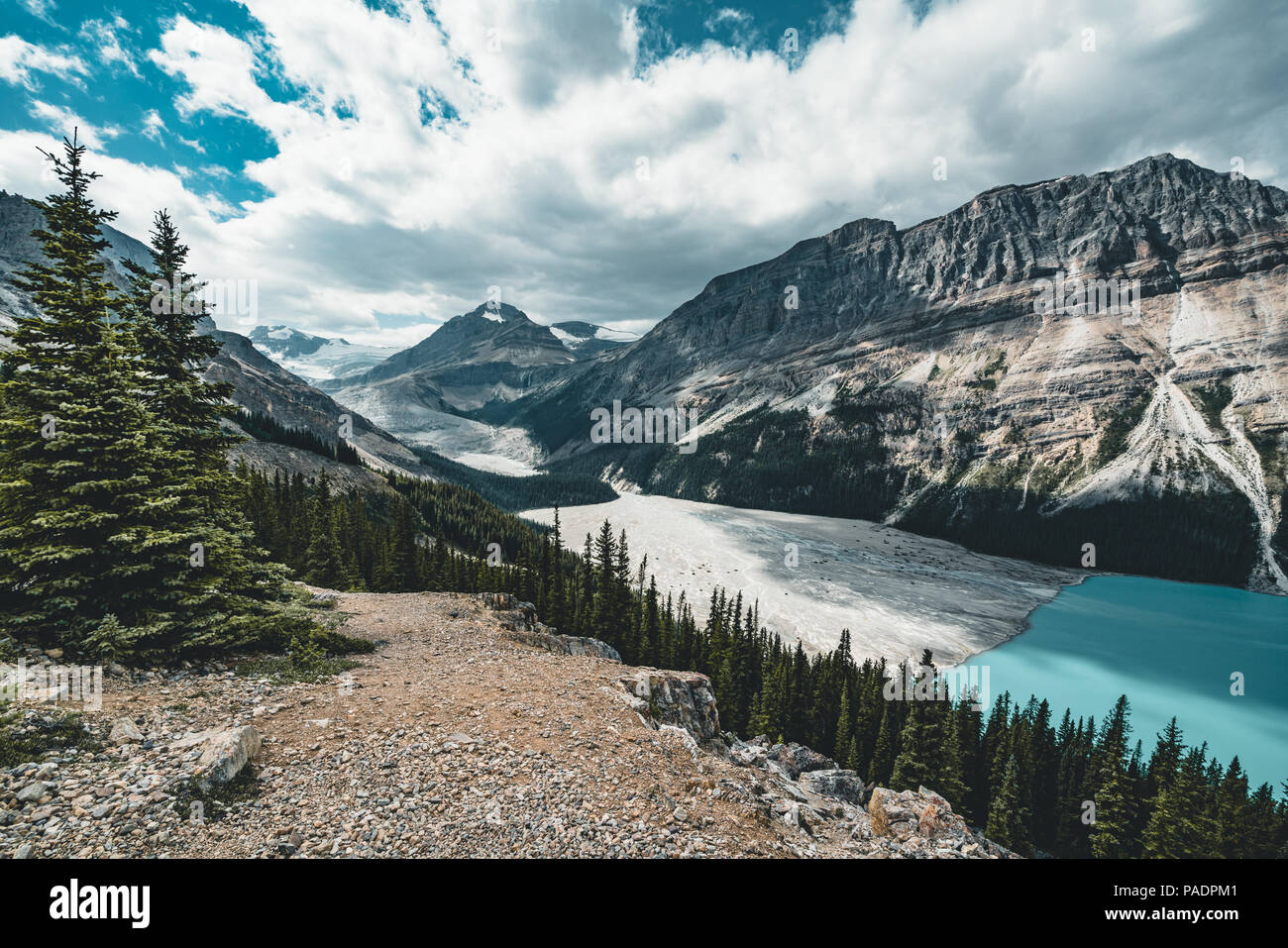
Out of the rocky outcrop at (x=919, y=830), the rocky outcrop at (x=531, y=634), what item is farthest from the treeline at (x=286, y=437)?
the rocky outcrop at (x=919, y=830)

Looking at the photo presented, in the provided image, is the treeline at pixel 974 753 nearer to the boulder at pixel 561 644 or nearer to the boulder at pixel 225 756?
the boulder at pixel 561 644

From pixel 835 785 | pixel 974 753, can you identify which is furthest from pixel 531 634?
pixel 974 753

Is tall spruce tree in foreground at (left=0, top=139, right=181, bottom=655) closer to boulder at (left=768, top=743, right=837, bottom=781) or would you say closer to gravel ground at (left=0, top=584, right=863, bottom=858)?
gravel ground at (left=0, top=584, right=863, bottom=858)

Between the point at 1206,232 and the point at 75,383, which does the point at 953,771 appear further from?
the point at 1206,232

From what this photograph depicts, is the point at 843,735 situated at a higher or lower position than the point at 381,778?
lower

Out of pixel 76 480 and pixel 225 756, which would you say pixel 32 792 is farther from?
pixel 76 480

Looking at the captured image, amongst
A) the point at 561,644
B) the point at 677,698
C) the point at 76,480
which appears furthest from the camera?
the point at 561,644

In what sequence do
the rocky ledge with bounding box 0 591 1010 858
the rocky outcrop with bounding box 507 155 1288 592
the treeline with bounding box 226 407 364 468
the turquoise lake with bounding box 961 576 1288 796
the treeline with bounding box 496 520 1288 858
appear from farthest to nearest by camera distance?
1. the rocky outcrop with bounding box 507 155 1288 592
2. the treeline with bounding box 226 407 364 468
3. the turquoise lake with bounding box 961 576 1288 796
4. the treeline with bounding box 496 520 1288 858
5. the rocky ledge with bounding box 0 591 1010 858

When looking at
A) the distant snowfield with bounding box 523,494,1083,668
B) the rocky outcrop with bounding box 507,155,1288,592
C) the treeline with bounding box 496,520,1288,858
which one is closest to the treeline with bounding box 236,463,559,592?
the treeline with bounding box 496,520,1288,858
